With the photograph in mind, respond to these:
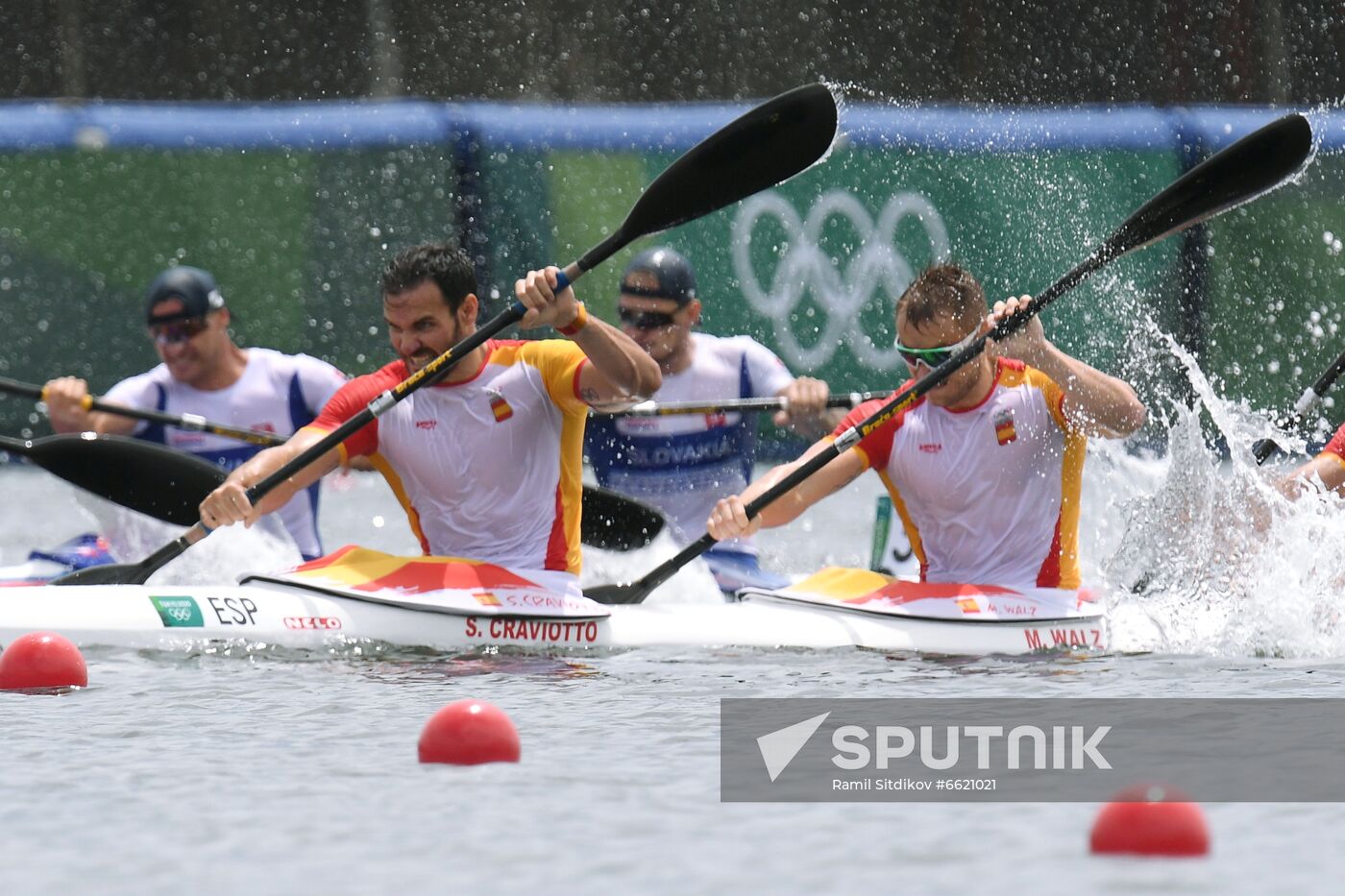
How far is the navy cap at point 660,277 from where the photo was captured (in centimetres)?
801

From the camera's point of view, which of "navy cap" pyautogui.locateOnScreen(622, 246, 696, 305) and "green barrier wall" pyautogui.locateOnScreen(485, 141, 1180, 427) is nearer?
"navy cap" pyautogui.locateOnScreen(622, 246, 696, 305)

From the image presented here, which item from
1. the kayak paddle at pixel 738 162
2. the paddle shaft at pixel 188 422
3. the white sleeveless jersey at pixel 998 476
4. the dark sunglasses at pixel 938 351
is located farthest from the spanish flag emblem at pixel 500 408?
the paddle shaft at pixel 188 422

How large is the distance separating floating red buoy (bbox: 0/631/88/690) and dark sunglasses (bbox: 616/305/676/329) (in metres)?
3.11

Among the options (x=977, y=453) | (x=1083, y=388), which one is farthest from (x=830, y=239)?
(x=1083, y=388)

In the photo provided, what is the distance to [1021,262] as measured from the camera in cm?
1334

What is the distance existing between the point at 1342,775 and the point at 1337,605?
6.70ft

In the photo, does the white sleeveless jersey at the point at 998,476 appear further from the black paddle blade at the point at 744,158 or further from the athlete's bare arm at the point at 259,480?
the athlete's bare arm at the point at 259,480

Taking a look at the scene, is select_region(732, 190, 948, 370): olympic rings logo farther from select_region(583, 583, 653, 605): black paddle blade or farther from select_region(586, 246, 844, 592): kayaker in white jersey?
select_region(583, 583, 653, 605): black paddle blade

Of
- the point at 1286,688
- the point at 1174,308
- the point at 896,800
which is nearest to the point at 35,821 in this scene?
the point at 896,800

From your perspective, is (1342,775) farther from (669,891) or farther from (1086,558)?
(1086,558)

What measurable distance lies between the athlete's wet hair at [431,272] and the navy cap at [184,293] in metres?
1.95

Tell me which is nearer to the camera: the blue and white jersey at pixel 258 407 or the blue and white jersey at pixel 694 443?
the blue and white jersey at pixel 258 407

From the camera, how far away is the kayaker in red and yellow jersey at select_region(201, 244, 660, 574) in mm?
6344

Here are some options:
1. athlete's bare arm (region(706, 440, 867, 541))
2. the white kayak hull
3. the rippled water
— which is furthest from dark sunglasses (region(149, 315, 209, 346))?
athlete's bare arm (region(706, 440, 867, 541))
